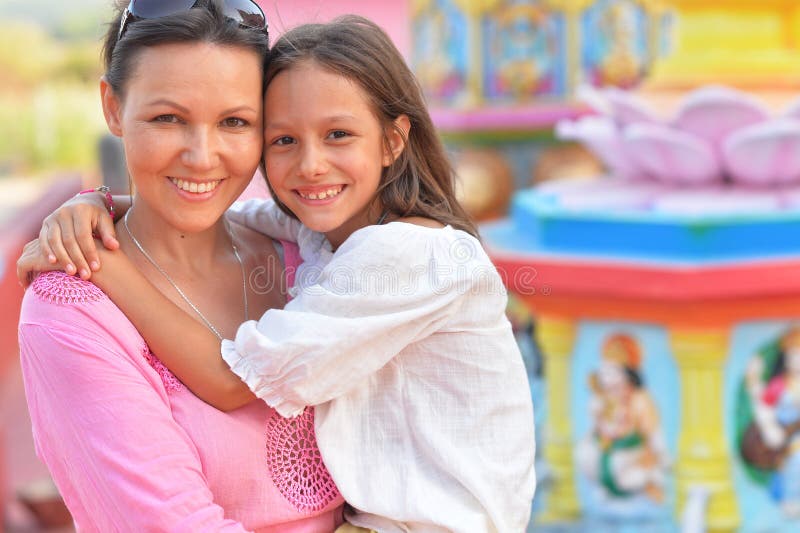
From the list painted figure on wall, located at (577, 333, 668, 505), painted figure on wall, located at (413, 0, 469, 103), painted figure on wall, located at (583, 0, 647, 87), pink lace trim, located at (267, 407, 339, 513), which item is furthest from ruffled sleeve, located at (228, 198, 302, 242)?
painted figure on wall, located at (583, 0, 647, 87)

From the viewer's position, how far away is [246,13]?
1801 mm

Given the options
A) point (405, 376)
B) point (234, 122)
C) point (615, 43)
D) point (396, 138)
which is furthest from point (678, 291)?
point (615, 43)

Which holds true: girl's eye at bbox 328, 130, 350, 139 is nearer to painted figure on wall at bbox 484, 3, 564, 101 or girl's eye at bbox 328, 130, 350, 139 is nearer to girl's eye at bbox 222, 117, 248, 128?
girl's eye at bbox 222, 117, 248, 128

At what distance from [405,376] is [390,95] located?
52 cm

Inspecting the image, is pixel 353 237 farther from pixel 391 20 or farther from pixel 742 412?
pixel 391 20

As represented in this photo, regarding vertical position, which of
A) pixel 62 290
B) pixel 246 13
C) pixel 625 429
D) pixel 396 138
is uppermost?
pixel 246 13

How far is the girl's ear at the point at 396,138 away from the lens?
207cm

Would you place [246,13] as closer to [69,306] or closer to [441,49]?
[69,306]

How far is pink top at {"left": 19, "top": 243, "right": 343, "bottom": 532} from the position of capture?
1614 mm

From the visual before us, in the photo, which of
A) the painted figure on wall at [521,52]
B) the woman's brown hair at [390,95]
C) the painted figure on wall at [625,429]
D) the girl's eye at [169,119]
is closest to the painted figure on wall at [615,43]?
the painted figure on wall at [521,52]

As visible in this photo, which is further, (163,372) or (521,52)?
(521,52)

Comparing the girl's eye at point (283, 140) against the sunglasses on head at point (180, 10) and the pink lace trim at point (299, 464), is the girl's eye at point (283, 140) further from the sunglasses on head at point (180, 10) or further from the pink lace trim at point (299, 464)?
the pink lace trim at point (299, 464)

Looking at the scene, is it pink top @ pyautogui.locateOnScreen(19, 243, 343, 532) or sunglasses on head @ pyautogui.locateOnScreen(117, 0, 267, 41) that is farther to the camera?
sunglasses on head @ pyautogui.locateOnScreen(117, 0, 267, 41)

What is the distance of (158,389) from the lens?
1.70 meters
